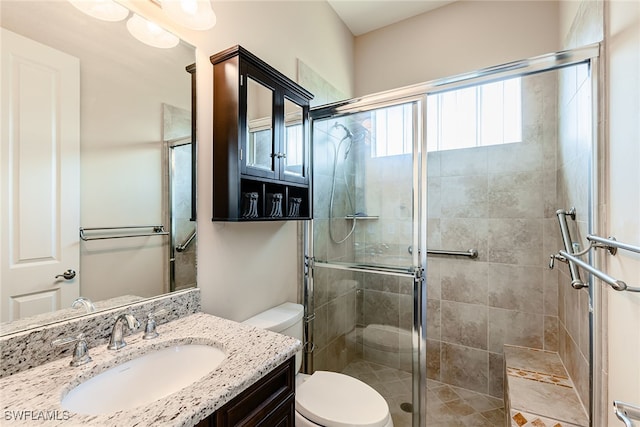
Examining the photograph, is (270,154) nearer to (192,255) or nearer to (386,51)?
(192,255)

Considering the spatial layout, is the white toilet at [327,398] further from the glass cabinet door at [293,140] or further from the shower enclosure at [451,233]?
the glass cabinet door at [293,140]

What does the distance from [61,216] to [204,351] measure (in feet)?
2.07

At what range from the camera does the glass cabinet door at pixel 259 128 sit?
133 cm

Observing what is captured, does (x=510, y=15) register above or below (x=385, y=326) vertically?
above

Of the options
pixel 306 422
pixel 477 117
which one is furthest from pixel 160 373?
pixel 477 117

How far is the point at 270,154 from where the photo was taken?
143 centimetres

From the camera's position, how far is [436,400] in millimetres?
2129

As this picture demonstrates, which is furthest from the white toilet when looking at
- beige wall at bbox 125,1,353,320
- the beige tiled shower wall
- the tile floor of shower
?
the beige tiled shower wall

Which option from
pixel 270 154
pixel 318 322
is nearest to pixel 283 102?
pixel 270 154

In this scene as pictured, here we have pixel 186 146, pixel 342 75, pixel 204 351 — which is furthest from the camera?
pixel 342 75

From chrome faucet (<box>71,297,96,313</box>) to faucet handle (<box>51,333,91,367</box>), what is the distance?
0.09 metres

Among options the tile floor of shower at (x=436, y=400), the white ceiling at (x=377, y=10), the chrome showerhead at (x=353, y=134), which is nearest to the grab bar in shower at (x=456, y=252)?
the tile floor of shower at (x=436, y=400)

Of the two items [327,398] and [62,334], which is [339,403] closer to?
[327,398]

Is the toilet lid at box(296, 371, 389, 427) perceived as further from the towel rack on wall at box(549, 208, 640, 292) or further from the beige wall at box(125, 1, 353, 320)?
the towel rack on wall at box(549, 208, 640, 292)
